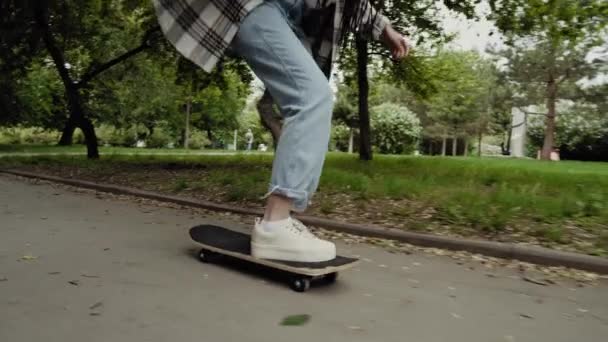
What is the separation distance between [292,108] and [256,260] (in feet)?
2.80

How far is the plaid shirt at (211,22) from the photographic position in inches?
107

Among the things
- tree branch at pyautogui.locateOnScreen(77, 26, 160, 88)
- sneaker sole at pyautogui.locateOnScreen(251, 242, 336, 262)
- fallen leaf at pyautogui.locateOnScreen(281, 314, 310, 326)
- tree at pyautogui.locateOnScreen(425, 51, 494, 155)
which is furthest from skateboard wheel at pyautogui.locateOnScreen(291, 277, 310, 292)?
tree at pyautogui.locateOnScreen(425, 51, 494, 155)

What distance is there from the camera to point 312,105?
2660 millimetres

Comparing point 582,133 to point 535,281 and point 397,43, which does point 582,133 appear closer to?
point 535,281

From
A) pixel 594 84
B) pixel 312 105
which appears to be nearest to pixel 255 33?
pixel 312 105

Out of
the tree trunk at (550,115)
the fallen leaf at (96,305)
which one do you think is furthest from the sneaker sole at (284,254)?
the tree trunk at (550,115)

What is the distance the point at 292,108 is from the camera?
8.80 feet

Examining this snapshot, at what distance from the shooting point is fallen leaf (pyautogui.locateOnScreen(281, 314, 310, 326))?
213 cm

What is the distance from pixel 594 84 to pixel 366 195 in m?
32.1

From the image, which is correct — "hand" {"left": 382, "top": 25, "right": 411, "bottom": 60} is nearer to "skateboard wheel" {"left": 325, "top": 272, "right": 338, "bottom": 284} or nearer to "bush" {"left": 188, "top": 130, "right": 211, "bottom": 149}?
"skateboard wheel" {"left": 325, "top": 272, "right": 338, "bottom": 284}

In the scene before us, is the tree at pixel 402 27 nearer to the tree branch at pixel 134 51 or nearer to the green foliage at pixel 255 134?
the tree branch at pixel 134 51

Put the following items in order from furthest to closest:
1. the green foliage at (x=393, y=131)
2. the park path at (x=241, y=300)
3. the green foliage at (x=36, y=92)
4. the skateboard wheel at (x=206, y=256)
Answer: the green foliage at (x=393, y=131) → the green foliage at (x=36, y=92) → the skateboard wheel at (x=206, y=256) → the park path at (x=241, y=300)

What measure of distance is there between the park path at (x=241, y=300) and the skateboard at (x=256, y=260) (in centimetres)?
8

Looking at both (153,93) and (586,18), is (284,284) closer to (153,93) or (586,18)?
(586,18)
